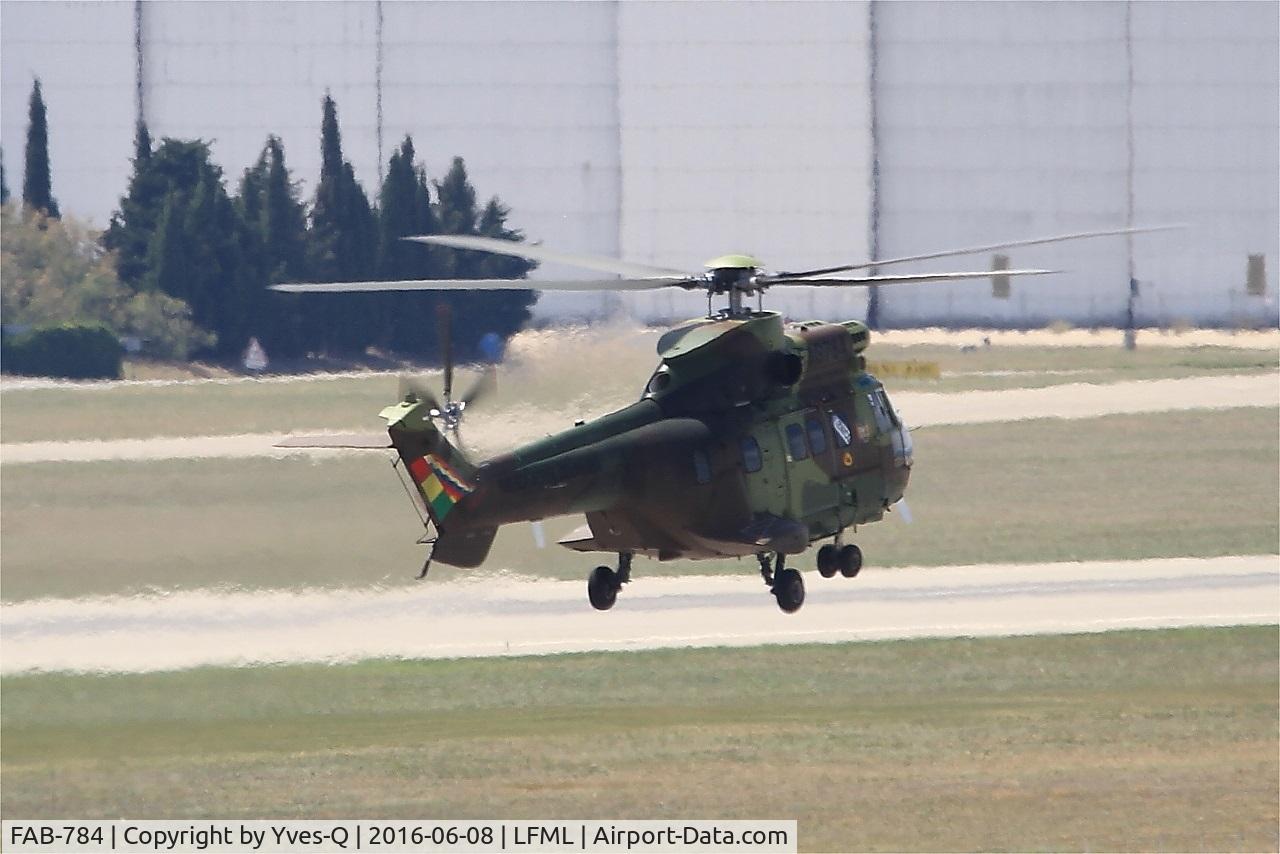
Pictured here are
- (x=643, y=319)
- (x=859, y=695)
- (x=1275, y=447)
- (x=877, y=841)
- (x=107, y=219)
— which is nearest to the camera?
(x=877, y=841)

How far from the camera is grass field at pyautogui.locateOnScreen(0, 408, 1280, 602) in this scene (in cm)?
4572

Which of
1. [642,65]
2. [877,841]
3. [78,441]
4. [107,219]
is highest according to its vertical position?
[642,65]

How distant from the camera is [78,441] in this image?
6112 cm

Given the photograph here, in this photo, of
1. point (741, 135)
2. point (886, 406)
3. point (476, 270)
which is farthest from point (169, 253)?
point (886, 406)

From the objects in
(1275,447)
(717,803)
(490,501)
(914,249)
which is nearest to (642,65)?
(914,249)

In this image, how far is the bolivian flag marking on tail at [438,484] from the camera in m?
23.9

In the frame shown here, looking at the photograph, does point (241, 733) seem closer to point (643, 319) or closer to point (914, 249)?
point (643, 319)

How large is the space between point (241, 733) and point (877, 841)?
1199 cm

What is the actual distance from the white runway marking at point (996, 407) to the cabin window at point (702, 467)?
1007 inches

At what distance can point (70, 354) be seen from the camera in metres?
77.6

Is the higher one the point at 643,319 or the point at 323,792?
the point at 643,319

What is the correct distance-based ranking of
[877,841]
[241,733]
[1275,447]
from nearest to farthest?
[877,841]
[241,733]
[1275,447]

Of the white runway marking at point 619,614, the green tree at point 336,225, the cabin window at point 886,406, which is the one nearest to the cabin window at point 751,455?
the cabin window at point 886,406

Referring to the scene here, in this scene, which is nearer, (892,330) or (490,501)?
(490,501)
